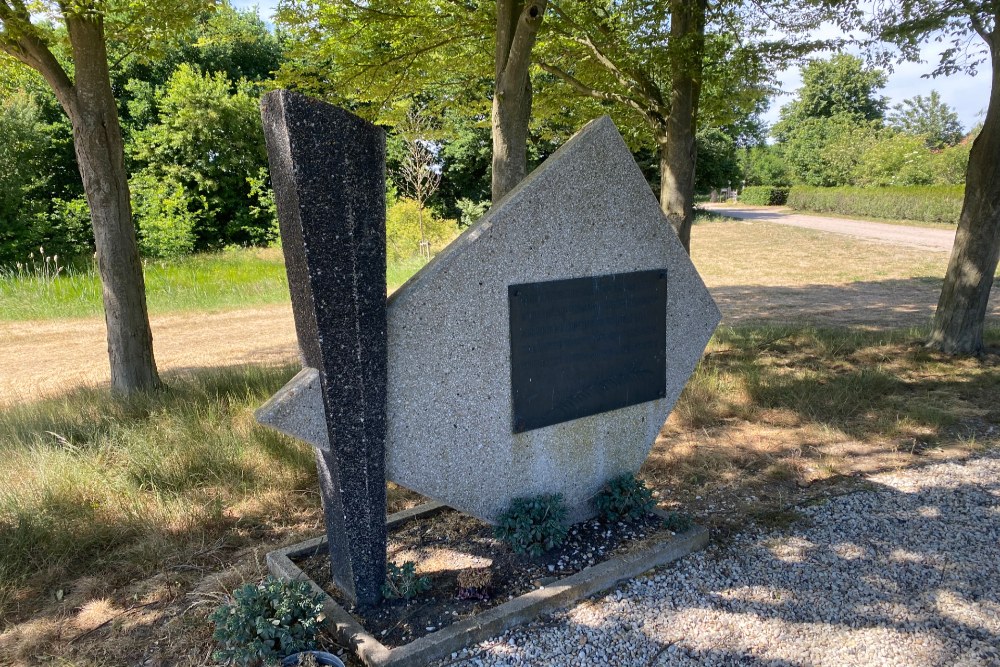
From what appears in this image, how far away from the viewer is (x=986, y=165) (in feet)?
23.8

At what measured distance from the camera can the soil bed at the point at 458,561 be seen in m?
3.08

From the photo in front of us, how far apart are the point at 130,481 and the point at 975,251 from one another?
8.63 metres

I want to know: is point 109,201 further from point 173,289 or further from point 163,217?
point 163,217

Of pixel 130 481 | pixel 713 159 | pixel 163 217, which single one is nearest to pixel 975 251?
pixel 130 481

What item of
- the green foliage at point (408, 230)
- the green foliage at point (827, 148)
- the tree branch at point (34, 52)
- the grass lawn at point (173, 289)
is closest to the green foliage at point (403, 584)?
the tree branch at point (34, 52)

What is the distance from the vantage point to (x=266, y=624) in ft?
8.92

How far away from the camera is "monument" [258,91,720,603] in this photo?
2.79m

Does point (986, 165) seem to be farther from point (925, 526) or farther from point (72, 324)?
point (72, 324)

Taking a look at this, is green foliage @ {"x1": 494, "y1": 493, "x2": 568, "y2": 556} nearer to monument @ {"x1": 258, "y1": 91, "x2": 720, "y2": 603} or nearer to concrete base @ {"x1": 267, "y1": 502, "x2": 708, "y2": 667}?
monument @ {"x1": 258, "y1": 91, "x2": 720, "y2": 603}

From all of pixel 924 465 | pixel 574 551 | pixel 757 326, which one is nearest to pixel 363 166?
pixel 574 551

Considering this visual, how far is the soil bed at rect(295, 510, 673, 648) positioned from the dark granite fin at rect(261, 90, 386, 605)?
213mm

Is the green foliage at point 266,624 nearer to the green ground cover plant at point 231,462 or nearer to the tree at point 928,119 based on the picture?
the green ground cover plant at point 231,462

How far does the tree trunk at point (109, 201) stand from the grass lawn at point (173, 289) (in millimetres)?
7504

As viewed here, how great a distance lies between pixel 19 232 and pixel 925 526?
23.9m
